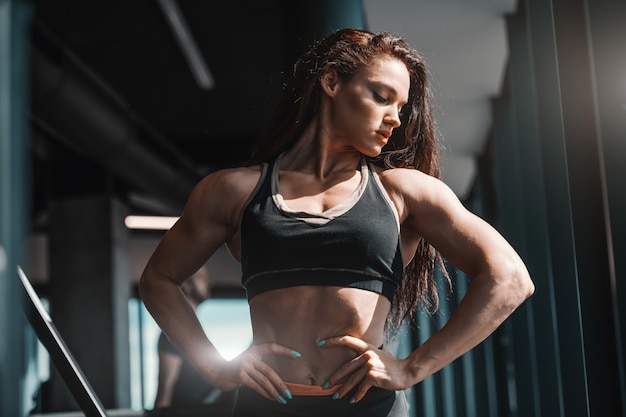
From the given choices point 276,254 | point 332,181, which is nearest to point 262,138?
point 332,181

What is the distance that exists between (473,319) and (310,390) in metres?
0.28

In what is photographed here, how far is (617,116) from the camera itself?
204cm

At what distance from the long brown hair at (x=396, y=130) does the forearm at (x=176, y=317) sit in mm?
271

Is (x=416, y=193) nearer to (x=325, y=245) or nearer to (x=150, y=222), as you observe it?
(x=325, y=245)

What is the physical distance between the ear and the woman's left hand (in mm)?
433

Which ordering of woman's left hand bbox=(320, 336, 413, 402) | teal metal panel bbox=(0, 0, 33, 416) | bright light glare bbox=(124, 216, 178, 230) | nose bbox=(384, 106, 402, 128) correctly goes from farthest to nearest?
bright light glare bbox=(124, 216, 178, 230) < nose bbox=(384, 106, 402, 128) < woman's left hand bbox=(320, 336, 413, 402) < teal metal panel bbox=(0, 0, 33, 416)

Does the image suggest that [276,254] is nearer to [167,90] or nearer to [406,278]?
[406,278]

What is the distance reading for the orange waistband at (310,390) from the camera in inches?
57.5

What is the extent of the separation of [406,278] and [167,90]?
22.7 feet

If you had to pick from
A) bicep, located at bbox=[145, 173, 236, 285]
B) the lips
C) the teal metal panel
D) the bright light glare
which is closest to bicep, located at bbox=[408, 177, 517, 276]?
the lips

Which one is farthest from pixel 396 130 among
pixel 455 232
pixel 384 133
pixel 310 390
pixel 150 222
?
pixel 150 222

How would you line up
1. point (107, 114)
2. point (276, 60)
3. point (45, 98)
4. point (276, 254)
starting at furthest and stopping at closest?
1. point (276, 60)
2. point (107, 114)
3. point (45, 98)
4. point (276, 254)

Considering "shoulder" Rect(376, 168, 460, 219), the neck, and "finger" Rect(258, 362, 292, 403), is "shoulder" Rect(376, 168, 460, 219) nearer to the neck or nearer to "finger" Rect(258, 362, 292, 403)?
the neck

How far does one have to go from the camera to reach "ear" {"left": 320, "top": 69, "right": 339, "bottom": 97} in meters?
1.61
